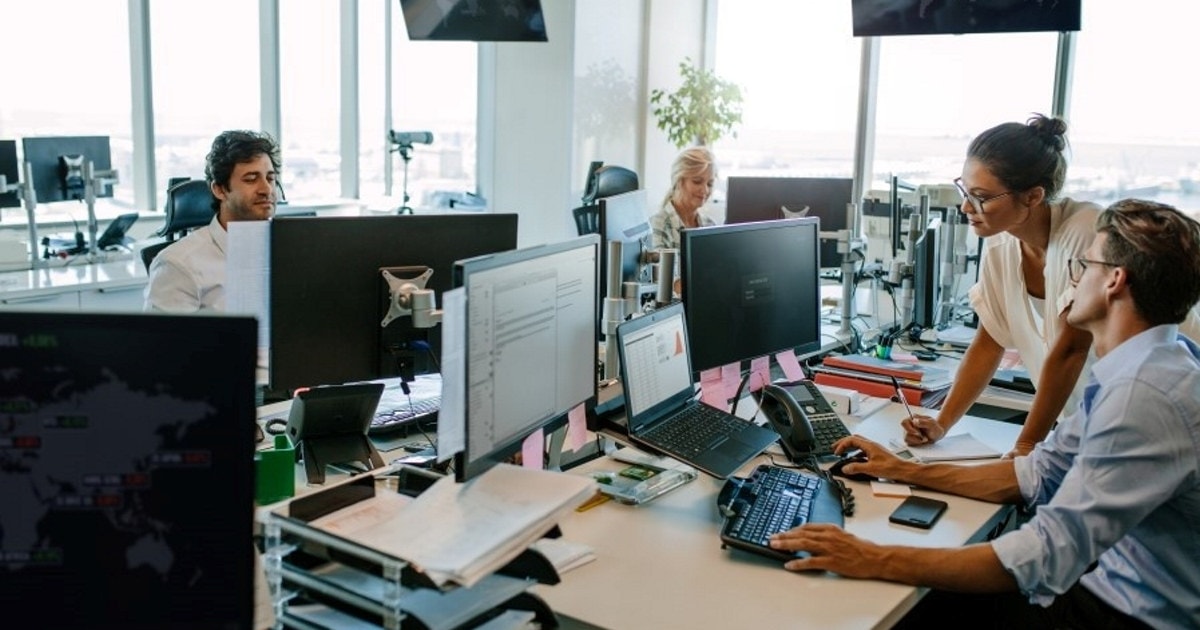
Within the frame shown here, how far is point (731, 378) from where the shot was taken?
2.60 metres

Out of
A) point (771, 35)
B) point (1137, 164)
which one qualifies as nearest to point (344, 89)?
point (771, 35)

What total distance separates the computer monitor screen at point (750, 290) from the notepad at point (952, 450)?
40 cm

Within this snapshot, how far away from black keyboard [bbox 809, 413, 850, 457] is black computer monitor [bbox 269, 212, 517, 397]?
0.87 metres

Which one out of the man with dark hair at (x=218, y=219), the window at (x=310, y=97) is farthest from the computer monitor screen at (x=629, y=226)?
the window at (x=310, y=97)

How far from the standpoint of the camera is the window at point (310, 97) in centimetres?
714

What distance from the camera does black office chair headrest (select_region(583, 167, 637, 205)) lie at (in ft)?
19.0

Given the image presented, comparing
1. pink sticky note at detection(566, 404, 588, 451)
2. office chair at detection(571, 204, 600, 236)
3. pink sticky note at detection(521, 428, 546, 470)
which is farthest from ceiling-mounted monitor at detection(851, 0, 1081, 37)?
pink sticky note at detection(521, 428, 546, 470)

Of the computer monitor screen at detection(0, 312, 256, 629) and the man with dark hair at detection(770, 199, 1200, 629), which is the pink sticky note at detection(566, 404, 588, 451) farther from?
the computer monitor screen at detection(0, 312, 256, 629)

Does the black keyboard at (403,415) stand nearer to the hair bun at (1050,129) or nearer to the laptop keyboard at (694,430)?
the laptop keyboard at (694,430)

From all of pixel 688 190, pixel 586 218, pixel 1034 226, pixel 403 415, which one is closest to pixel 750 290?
pixel 1034 226

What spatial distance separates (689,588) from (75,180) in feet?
15.2

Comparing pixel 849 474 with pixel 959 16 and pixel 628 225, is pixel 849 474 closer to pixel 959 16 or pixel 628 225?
pixel 628 225

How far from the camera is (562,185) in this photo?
6.71 metres

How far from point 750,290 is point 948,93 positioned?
4.54 meters
